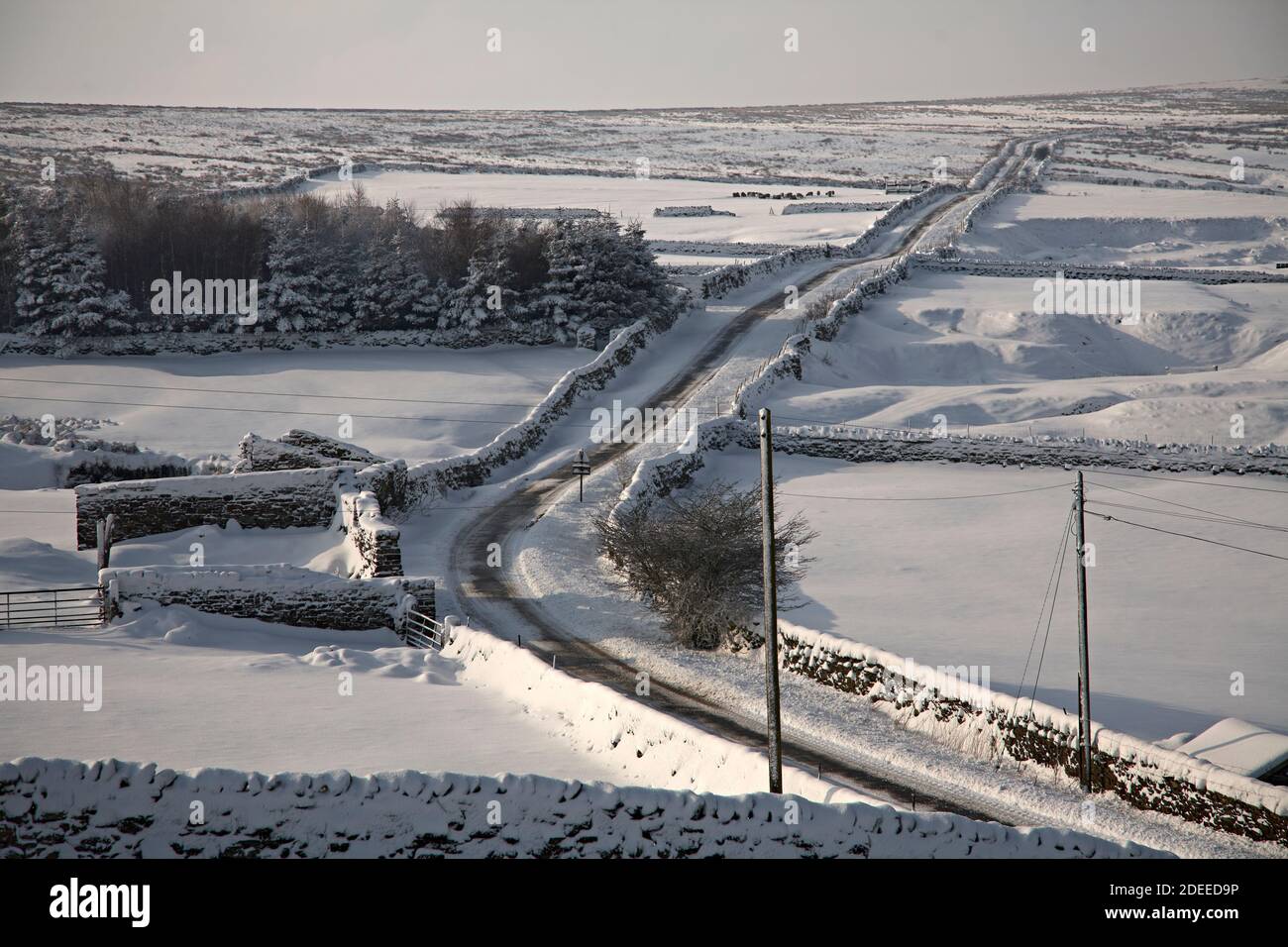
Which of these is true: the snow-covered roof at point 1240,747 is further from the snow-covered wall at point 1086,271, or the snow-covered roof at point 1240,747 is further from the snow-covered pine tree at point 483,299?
the snow-covered wall at point 1086,271

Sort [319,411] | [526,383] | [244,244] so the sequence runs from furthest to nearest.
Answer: [244,244]
[526,383]
[319,411]

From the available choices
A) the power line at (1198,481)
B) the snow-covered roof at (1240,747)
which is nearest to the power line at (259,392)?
the power line at (1198,481)

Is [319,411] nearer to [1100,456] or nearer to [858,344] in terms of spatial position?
[858,344]

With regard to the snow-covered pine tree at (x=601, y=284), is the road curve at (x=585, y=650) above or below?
below

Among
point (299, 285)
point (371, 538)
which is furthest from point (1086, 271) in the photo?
point (371, 538)

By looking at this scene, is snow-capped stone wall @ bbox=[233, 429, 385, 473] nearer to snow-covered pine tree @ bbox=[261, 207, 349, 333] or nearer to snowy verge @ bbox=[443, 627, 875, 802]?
snowy verge @ bbox=[443, 627, 875, 802]

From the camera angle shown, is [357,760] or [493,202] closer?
[357,760]

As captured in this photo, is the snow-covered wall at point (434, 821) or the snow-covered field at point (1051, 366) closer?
the snow-covered wall at point (434, 821)

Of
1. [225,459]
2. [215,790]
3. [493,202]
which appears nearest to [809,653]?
[215,790]
